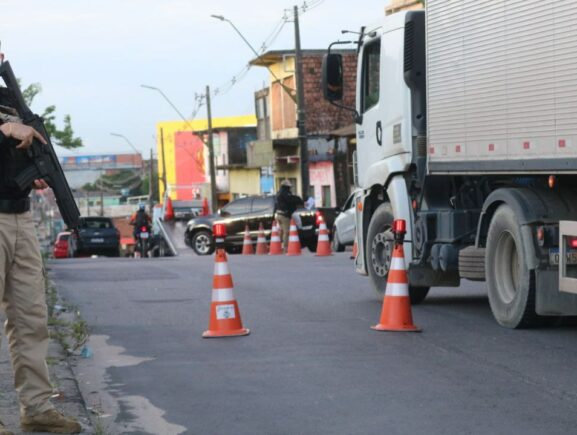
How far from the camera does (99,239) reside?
47.9m

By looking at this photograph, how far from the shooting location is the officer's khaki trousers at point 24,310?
647 centimetres

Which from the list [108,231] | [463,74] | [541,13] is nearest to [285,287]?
[463,74]

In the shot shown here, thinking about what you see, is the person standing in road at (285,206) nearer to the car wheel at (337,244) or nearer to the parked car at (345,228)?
the parked car at (345,228)

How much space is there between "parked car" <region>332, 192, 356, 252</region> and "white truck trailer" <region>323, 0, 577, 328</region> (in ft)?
56.0

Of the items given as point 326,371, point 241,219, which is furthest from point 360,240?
point 241,219

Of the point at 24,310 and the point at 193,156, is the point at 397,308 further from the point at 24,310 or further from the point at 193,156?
the point at 193,156

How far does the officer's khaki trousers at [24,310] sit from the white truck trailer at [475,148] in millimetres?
4704

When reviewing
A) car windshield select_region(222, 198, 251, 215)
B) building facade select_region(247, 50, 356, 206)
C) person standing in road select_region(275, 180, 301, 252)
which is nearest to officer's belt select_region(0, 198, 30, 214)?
person standing in road select_region(275, 180, 301, 252)

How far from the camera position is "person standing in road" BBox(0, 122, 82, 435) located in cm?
641

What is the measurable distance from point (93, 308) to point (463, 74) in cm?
524

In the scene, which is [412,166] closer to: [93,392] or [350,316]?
[350,316]

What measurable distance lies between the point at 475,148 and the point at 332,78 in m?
3.17

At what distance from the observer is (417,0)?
4303 centimetres

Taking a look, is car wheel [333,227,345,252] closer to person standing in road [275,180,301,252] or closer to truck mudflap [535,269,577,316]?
person standing in road [275,180,301,252]
